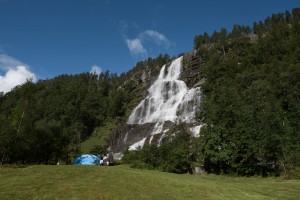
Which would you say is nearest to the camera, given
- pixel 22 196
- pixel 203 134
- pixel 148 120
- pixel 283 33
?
pixel 22 196

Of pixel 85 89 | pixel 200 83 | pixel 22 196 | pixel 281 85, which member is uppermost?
pixel 85 89

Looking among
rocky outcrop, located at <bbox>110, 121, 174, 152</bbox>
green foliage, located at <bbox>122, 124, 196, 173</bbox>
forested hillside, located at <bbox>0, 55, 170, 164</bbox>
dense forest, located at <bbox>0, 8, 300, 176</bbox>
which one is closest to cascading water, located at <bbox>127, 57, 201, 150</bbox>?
rocky outcrop, located at <bbox>110, 121, 174, 152</bbox>

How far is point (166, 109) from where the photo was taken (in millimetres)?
74688

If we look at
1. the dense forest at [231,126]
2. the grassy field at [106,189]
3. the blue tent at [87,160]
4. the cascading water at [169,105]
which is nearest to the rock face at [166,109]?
the cascading water at [169,105]

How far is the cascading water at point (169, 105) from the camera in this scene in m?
67.6

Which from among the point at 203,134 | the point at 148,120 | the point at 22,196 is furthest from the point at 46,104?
the point at 22,196

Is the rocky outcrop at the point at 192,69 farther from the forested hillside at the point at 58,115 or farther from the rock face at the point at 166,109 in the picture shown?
the forested hillside at the point at 58,115

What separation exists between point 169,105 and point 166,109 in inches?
57.2

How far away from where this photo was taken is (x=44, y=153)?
4625cm

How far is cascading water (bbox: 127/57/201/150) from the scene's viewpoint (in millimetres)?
67625

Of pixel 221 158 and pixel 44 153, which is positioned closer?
pixel 221 158

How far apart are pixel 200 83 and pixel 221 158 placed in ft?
165

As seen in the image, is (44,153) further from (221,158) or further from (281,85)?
(281,85)

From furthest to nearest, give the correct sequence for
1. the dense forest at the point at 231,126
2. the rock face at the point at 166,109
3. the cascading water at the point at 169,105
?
the cascading water at the point at 169,105
the rock face at the point at 166,109
the dense forest at the point at 231,126
